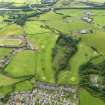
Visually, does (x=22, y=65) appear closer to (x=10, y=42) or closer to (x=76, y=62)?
(x=76, y=62)

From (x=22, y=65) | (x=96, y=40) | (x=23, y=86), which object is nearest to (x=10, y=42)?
(x=22, y=65)

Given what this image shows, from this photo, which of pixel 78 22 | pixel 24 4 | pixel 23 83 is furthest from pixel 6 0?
Result: pixel 23 83

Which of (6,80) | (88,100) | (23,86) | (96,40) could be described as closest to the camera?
(88,100)

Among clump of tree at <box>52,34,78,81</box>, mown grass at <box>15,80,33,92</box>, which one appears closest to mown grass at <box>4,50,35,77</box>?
mown grass at <box>15,80,33,92</box>

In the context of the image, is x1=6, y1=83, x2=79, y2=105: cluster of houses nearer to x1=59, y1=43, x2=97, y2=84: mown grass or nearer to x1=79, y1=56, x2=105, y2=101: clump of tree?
x1=59, y1=43, x2=97, y2=84: mown grass

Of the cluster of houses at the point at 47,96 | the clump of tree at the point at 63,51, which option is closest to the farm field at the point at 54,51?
the clump of tree at the point at 63,51
